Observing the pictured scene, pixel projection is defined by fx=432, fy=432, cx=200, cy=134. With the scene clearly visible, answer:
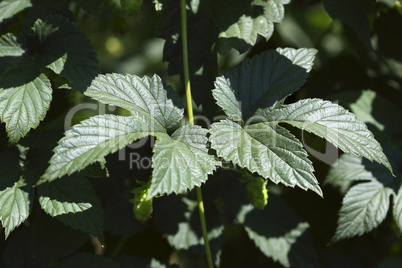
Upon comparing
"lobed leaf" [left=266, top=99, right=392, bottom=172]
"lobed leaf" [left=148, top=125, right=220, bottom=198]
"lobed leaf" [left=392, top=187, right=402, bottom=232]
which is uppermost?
"lobed leaf" [left=266, top=99, right=392, bottom=172]

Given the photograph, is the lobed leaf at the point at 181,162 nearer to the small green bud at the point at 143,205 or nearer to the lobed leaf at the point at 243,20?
the small green bud at the point at 143,205

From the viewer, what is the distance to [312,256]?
5.95ft

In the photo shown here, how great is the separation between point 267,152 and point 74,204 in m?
0.63

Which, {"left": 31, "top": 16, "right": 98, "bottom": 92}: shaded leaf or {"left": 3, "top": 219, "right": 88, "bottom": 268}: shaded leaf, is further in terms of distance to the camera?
{"left": 3, "top": 219, "right": 88, "bottom": 268}: shaded leaf

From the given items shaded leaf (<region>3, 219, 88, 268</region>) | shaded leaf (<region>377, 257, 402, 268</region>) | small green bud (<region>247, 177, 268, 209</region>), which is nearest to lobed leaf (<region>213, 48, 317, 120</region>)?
small green bud (<region>247, 177, 268, 209</region>)

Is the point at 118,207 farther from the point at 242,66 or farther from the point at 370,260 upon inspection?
the point at 370,260

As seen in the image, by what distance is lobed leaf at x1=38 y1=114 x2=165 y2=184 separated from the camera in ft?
3.66

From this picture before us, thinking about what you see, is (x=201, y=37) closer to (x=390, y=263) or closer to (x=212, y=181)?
(x=212, y=181)

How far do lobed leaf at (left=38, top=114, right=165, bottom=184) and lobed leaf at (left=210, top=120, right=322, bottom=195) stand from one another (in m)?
0.22

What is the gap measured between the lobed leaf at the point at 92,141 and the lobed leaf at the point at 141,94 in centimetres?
7

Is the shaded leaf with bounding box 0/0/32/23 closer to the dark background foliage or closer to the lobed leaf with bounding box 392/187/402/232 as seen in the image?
the dark background foliage

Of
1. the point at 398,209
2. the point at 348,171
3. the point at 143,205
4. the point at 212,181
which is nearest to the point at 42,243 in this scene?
the point at 143,205

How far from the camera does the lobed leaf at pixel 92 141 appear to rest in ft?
3.66

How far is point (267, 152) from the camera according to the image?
1.30 m
